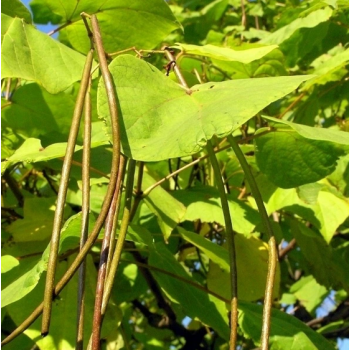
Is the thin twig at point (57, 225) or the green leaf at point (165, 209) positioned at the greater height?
the thin twig at point (57, 225)

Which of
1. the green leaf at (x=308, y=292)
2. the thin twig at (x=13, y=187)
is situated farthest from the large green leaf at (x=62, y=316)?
the green leaf at (x=308, y=292)

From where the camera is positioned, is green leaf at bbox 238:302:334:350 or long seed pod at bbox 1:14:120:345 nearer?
long seed pod at bbox 1:14:120:345

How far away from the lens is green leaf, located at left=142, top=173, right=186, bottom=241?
854mm

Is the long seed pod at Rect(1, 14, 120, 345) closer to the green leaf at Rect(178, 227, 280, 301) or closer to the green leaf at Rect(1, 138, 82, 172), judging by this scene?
the green leaf at Rect(1, 138, 82, 172)

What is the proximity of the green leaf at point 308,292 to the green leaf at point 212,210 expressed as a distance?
747 millimetres

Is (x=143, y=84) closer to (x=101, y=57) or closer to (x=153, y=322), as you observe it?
(x=101, y=57)

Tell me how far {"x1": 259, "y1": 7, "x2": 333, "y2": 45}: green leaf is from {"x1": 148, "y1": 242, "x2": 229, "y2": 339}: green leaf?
550 mm

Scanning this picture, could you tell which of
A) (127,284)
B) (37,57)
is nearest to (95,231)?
(37,57)

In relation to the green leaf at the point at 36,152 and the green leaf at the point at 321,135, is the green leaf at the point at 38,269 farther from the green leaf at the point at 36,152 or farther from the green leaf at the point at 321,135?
the green leaf at the point at 321,135

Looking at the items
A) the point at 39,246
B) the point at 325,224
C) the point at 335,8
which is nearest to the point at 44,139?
the point at 39,246

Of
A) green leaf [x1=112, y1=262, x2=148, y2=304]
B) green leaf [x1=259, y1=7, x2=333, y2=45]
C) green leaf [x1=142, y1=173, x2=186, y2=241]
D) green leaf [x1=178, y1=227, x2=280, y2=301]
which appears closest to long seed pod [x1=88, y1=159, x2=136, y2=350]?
green leaf [x1=142, y1=173, x2=186, y2=241]

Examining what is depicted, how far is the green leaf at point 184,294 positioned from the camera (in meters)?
0.92

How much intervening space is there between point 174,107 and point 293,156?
22cm

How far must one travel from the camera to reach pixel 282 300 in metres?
1.74
